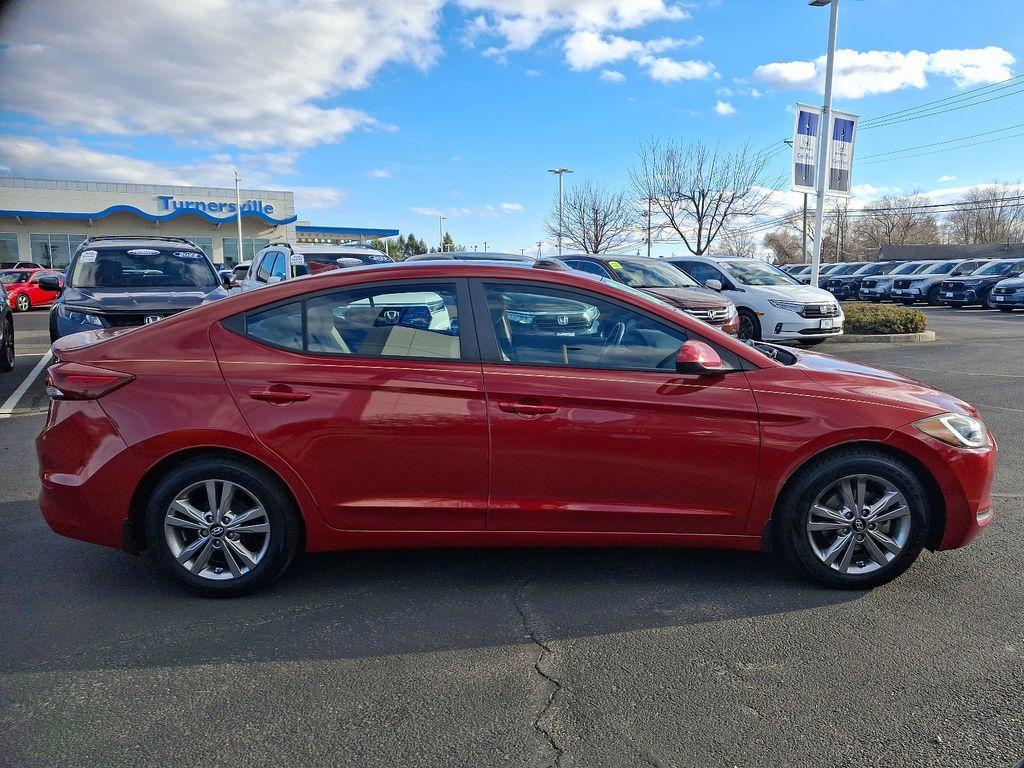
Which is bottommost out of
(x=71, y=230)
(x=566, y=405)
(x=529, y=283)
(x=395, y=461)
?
(x=395, y=461)

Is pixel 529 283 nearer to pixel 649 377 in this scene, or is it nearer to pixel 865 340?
pixel 649 377

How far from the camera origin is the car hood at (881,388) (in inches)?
145

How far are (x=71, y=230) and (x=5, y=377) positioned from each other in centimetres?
4585

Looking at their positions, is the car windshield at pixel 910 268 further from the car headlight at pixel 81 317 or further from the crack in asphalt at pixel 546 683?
the crack in asphalt at pixel 546 683

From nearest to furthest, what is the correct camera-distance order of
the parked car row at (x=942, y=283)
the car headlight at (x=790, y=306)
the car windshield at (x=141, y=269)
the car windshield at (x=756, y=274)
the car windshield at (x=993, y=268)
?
1. the car windshield at (x=141, y=269)
2. the car headlight at (x=790, y=306)
3. the car windshield at (x=756, y=274)
4. the parked car row at (x=942, y=283)
5. the car windshield at (x=993, y=268)

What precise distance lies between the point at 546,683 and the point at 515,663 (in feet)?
0.63

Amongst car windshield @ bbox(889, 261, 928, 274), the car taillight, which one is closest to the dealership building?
car windshield @ bbox(889, 261, 928, 274)

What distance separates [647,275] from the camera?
13.1 m

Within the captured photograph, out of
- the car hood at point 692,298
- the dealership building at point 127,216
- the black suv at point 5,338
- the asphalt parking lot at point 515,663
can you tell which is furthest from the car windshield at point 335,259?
the dealership building at point 127,216

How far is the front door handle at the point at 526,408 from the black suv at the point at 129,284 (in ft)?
20.3

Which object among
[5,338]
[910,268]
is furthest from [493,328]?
[910,268]

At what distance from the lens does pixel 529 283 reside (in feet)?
12.5

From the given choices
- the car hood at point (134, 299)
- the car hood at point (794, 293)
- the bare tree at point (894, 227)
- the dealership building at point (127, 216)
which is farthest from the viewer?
the bare tree at point (894, 227)

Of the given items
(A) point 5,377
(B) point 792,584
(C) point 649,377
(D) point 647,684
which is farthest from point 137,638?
(A) point 5,377
